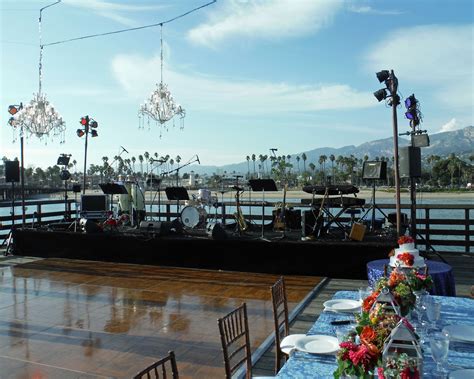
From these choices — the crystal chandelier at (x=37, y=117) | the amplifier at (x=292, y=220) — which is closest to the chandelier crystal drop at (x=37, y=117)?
the crystal chandelier at (x=37, y=117)

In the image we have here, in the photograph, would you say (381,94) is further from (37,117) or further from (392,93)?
(37,117)

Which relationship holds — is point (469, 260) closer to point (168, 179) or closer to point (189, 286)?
point (189, 286)

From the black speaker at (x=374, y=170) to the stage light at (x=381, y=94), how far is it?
1.04m

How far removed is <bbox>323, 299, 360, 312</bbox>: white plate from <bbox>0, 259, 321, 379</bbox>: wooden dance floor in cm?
113

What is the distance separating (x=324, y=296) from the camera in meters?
5.49

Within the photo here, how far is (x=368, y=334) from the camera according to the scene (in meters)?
1.54

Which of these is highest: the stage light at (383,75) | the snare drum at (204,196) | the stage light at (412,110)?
the stage light at (383,75)

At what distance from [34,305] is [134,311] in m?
1.28

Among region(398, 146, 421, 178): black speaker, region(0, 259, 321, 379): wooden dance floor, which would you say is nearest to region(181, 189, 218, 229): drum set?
region(0, 259, 321, 379): wooden dance floor

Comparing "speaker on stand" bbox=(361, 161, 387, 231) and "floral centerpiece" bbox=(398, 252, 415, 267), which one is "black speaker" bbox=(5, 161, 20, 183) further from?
"floral centerpiece" bbox=(398, 252, 415, 267)

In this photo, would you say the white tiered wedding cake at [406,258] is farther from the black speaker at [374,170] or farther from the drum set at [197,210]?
the drum set at [197,210]

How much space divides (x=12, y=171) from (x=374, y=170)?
722cm

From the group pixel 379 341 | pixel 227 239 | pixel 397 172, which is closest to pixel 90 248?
pixel 227 239

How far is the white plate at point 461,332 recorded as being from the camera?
2121 mm
